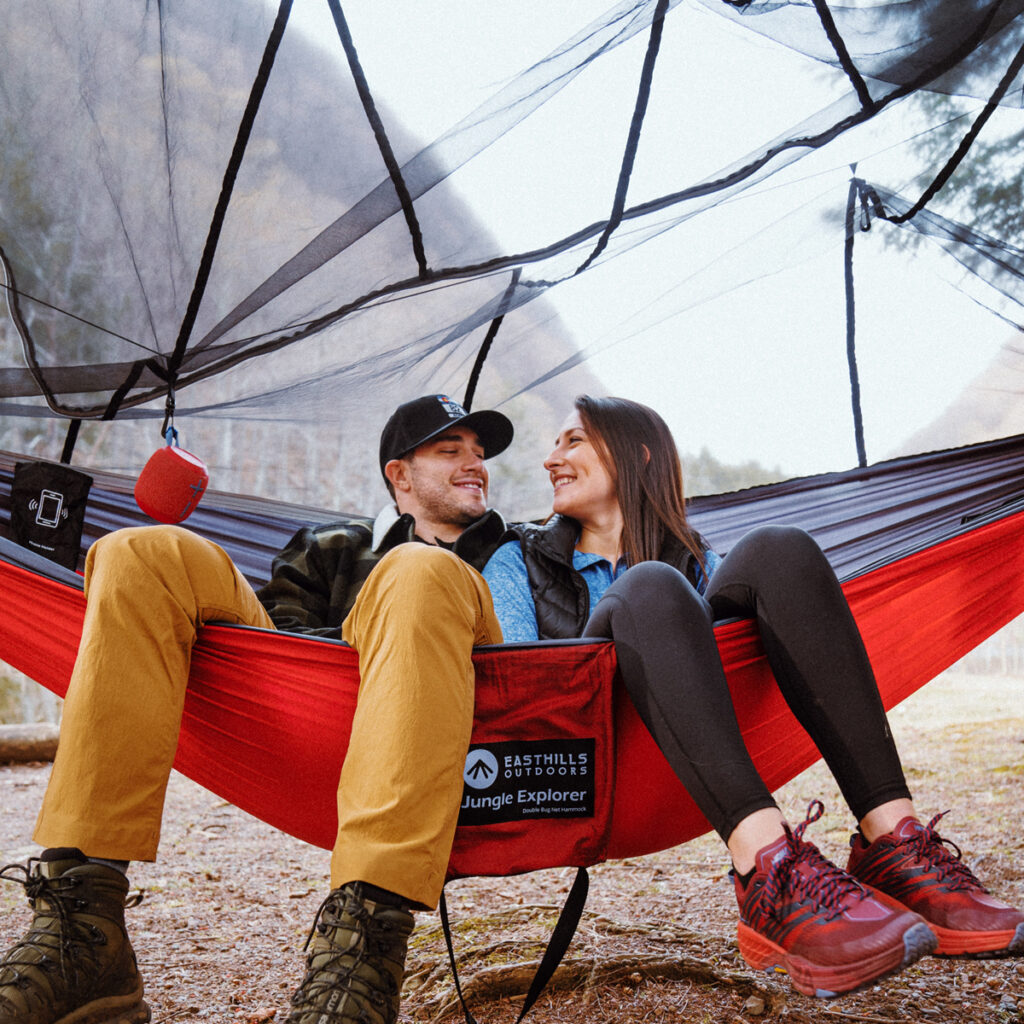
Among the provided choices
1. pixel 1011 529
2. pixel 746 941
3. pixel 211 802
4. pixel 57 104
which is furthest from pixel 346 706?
A: pixel 211 802

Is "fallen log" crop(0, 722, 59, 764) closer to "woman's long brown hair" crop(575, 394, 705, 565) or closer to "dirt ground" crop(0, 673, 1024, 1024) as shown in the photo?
"dirt ground" crop(0, 673, 1024, 1024)

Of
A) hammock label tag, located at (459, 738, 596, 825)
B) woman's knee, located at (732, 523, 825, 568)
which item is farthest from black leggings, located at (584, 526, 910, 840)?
hammock label tag, located at (459, 738, 596, 825)

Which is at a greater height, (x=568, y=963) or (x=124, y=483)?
(x=124, y=483)

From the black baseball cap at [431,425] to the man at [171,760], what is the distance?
682 mm

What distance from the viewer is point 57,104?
1.68 meters

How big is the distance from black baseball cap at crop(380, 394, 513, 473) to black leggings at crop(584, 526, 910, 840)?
2.51 feet

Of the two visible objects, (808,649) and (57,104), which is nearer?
(808,649)

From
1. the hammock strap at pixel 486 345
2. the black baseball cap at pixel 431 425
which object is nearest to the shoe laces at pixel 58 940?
the black baseball cap at pixel 431 425

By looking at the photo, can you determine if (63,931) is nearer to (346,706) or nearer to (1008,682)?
(346,706)

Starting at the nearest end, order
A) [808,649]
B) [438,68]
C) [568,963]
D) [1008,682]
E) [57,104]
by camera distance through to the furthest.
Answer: [808,649], [568,963], [57,104], [438,68], [1008,682]

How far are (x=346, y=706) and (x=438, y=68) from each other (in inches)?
50.3

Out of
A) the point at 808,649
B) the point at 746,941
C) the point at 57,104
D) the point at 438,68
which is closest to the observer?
the point at 746,941

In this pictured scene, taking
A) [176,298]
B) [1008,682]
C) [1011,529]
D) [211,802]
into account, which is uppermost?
[176,298]

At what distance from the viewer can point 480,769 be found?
3.96 feet
